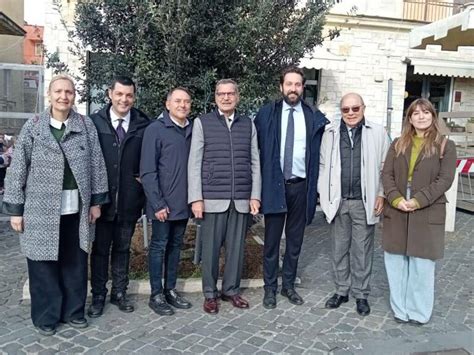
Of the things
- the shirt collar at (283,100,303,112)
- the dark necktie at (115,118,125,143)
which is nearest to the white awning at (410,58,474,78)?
the shirt collar at (283,100,303,112)

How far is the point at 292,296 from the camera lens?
4.55 meters

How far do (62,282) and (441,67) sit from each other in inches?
456

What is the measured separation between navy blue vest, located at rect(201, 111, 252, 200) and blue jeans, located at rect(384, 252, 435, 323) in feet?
4.95

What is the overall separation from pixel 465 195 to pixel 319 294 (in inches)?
311

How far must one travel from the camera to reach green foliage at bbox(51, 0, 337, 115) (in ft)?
14.8

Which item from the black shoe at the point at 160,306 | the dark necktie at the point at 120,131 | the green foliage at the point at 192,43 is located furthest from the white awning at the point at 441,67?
the black shoe at the point at 160,306

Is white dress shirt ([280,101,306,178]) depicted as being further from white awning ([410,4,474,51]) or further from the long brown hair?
white awning ([410,4,474,51])

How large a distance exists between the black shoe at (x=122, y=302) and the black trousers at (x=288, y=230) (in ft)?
4.22

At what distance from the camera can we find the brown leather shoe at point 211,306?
4.22 meters

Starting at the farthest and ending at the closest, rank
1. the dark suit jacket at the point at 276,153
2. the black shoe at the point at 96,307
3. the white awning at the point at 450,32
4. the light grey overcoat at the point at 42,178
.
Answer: the white awning at the point at 450,32 → the dark suit jacket at the point at 276,153 → the black shoe at the point at 96,307 → the light grey overcoat at the point at 42,178

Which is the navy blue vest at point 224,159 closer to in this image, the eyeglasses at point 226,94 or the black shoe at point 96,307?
the eyeglasses at point 226,94

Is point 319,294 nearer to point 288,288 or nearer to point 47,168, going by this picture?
point 288,288

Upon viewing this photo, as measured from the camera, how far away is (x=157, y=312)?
4.17m

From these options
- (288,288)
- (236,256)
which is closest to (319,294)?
(288,288)
